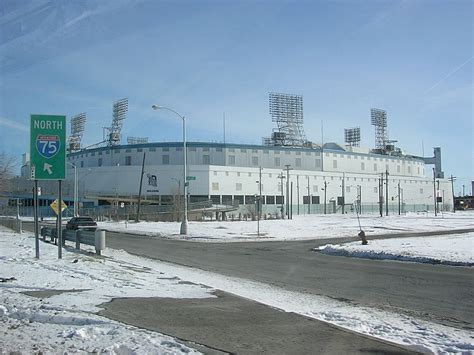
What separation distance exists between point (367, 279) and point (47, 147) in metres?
11.1

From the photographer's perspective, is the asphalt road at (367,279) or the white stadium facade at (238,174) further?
the white stadium facade at (238,174)

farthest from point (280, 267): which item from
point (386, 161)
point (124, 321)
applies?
point (386, 161)

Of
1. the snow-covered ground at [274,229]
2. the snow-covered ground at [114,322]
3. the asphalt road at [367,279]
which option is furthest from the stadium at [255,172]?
the snow-covered ground at [114,322]

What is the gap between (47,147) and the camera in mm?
17250

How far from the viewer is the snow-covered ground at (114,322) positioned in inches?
267

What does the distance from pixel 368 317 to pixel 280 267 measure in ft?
29.6

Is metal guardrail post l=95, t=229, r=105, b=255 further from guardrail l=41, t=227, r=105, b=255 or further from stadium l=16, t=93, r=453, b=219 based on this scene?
stadium l=16, t=93, r=453, b=219

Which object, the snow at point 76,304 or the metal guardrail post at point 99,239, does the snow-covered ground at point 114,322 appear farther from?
the metal guardrail post at point 99,239

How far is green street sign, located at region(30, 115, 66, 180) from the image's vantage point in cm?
1708

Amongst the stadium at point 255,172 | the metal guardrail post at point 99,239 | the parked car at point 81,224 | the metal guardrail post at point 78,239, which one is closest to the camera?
the metal guardrail post at point 99,239

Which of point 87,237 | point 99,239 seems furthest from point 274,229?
point 99,239

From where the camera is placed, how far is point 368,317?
30.0 feet

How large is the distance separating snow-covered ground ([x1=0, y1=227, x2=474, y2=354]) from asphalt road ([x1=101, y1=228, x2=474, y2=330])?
Result: 781mm

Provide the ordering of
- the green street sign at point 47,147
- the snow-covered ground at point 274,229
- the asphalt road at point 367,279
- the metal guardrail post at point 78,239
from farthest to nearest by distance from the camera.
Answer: the snow-covered ground at point 274,229 → the metal guardrail post at point 78,239 → the green street sign at point 47,147 → the asphalt road at point 367,279
